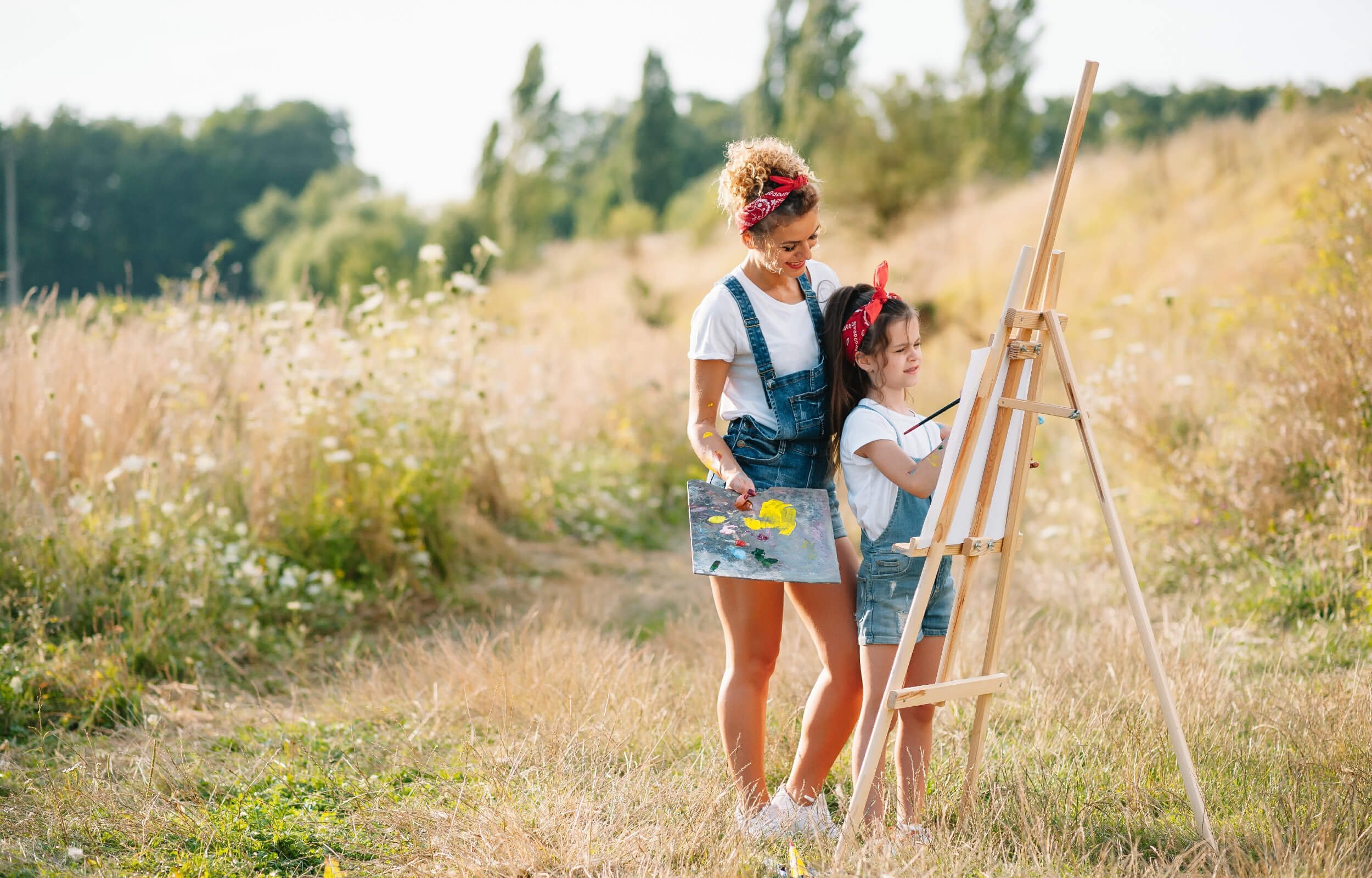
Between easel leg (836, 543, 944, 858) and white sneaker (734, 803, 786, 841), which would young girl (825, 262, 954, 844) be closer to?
easel leg (836, 543, 944, 858)

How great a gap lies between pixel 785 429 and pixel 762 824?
39.9 inches

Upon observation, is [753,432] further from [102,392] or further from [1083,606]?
[102,392]

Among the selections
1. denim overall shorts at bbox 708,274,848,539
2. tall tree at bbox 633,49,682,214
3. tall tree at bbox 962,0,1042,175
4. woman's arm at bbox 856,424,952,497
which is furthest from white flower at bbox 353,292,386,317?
tall tree at bbox 633,49,682,214

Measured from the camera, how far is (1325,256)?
451cm

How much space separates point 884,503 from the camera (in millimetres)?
2324

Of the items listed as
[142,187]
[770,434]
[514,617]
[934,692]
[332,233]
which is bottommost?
[514,617]

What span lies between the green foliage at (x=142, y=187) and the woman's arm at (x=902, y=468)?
4607 cm

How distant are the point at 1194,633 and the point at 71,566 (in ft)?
14.8

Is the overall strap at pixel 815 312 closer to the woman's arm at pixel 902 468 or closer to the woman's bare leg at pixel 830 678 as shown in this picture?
the woman's arm at pixel 902 468

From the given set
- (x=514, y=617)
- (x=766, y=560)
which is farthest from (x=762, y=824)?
(x=514, y=617)

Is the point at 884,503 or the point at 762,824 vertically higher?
the point at 884,503

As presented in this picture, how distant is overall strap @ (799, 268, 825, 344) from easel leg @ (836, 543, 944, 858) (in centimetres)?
60

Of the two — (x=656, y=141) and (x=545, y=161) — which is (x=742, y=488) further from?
(x=656, y=141)

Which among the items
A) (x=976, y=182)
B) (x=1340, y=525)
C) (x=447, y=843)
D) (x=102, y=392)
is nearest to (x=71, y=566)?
(x=102, y=392)
